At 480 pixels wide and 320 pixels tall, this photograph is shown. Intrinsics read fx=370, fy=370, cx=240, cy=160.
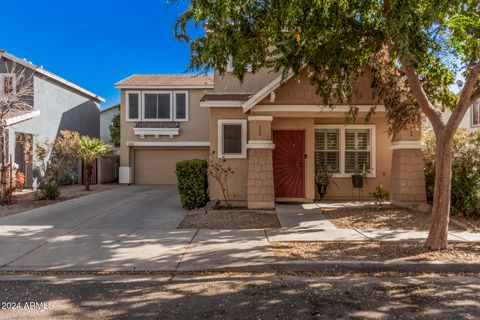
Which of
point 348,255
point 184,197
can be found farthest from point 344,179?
point 348,255

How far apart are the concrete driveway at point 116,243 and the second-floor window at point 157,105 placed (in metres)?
10.8

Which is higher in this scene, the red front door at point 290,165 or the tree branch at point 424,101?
the tree branch at point 424,101

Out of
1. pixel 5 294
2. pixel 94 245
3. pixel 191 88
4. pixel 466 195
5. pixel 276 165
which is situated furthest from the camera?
pixel 191 88

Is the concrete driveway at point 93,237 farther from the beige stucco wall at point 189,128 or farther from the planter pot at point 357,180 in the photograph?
the beige stucco wall at point 189,128

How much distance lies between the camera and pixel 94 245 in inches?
287

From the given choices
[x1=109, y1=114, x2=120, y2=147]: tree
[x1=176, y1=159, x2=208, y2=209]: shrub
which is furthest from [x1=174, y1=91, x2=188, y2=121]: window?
[x1=176, y1=159, x2=208, y2=209]: shrub

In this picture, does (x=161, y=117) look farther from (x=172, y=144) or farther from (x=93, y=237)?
(x=93, y=237)

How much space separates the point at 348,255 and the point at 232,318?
118 inches

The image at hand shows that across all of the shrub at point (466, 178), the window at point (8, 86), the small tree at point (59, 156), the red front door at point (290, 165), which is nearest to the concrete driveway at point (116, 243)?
the small tree at point (59, 156)

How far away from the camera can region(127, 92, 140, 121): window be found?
21156mm

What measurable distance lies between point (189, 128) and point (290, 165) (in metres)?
9.99

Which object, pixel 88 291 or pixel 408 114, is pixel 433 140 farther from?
pixel 88 291

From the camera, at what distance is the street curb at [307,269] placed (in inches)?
231

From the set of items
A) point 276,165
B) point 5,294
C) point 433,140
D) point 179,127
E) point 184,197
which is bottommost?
point 5,294
